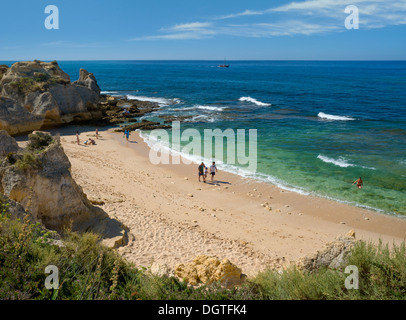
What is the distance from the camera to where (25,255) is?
520 centimetres

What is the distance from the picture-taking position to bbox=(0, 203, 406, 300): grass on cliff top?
4766 mm

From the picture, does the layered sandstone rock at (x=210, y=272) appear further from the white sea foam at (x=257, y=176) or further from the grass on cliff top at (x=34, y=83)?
the grass on cliff top at (x=34, y=83)

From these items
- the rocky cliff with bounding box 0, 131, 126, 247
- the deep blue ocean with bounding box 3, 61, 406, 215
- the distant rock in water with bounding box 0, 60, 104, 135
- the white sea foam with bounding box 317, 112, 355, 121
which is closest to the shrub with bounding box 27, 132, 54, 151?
the rocky cliff with bounding box 0, 131, 126, 247

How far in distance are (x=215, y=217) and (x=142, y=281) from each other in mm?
7481

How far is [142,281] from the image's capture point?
18.2 ft

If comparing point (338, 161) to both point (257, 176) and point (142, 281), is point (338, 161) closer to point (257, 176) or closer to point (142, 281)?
point (257, 176)

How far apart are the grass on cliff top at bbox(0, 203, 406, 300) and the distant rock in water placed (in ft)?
67.6

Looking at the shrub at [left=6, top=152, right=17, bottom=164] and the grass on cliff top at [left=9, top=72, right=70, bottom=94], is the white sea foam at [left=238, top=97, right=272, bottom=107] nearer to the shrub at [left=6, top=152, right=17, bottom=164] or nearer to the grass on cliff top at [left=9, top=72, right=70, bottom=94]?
the grass on cliff top at [left=9, top=72, right=70, bottom=94]

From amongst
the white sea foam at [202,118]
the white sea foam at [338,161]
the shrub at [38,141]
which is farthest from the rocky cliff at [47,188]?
the white sea foam at [202,118]

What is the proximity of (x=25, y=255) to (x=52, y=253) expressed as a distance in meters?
0.48

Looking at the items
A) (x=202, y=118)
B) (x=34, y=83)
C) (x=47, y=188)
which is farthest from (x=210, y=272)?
(x=202, y=118)

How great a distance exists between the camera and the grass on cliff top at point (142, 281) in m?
4.77

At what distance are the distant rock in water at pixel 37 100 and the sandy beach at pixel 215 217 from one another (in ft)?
25.3
